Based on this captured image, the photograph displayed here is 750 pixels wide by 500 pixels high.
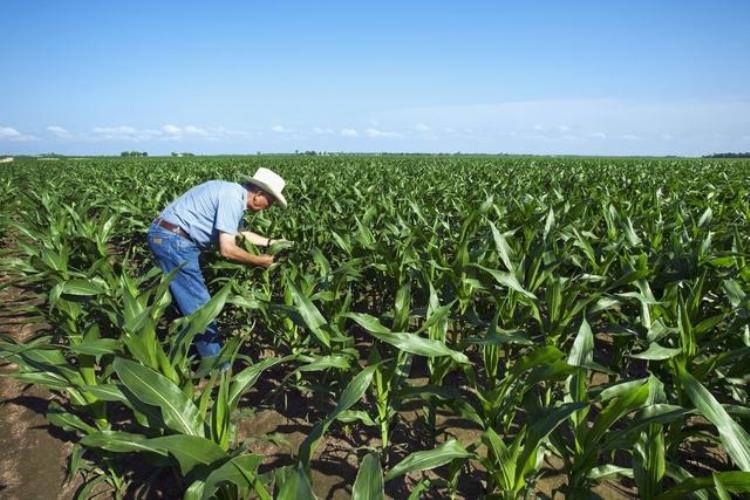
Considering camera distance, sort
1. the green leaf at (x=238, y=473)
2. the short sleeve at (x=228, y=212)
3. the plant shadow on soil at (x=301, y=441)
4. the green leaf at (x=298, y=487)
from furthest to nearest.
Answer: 1. the short sleeve at (x=228, y=212)
2. the plant shadow on soil at (x=301, y=441)
3. the green leaf at (x=238, y=473)
4. the green leaf at (x=298, y=487)

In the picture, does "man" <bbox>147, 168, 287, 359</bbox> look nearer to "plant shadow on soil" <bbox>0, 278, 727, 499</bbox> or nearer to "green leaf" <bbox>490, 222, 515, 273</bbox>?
"plant shadow on soil" <bbox>0, 278, 727, 499</bbox>

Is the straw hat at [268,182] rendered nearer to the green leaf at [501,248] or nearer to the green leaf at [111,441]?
the green leaf at [501,248]

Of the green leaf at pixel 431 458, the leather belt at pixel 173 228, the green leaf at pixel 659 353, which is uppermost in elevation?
the leather belt at pixel 173 228

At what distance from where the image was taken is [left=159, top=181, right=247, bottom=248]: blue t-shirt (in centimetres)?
350

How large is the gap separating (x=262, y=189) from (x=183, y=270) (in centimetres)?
98

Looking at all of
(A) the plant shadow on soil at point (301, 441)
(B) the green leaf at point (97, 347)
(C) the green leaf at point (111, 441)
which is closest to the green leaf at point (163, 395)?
(C) the green leaf at point (111, 441)

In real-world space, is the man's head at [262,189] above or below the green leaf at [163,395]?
above

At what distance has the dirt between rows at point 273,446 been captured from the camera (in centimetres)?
230

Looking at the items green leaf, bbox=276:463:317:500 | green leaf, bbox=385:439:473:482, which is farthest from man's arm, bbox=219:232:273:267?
green leaf, bbox=276:463:317:500

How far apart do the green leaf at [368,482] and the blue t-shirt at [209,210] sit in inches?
106

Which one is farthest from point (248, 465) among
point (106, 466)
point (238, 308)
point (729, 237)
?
point (729, 237)

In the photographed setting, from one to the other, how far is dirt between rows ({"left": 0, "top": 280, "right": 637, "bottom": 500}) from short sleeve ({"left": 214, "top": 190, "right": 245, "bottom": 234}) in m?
1.33

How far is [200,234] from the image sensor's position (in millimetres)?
3662

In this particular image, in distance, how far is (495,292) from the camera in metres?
2.89
